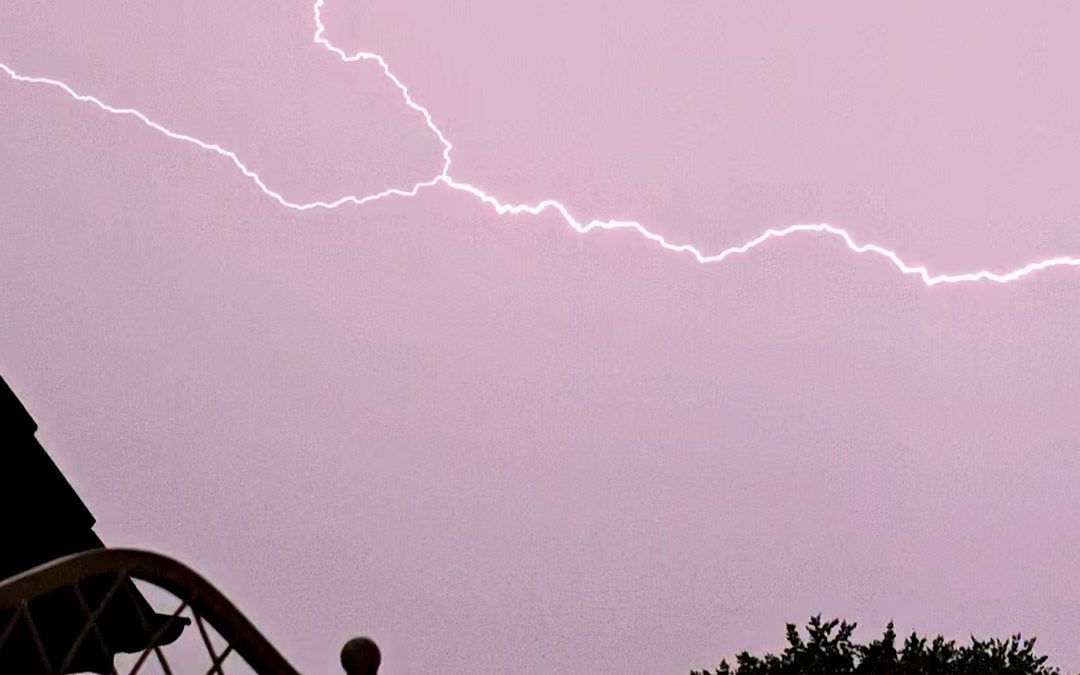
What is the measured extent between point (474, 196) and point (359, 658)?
7.70 feet

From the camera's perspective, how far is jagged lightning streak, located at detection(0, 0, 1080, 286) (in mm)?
3117

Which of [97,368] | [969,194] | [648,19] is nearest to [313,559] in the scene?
[97,368]

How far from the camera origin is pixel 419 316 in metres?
3.25

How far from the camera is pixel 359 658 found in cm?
109

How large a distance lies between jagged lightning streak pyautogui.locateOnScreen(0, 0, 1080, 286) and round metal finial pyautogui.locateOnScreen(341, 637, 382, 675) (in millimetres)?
2269

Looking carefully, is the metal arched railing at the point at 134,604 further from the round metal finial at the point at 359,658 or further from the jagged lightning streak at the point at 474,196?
the jagged lightning streak at the point at 474,196

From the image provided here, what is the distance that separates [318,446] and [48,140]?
1.23m

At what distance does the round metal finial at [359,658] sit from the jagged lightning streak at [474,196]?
2.27m

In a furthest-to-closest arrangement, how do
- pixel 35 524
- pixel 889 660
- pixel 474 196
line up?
pixel 474 196 < pixel 889 660 < pixel 35 524

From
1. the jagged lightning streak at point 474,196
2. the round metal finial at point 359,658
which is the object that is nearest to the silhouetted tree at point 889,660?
the round metal finial at point 359,658

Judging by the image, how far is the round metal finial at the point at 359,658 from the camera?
109cm

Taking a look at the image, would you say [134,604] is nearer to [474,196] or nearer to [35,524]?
[35,524]

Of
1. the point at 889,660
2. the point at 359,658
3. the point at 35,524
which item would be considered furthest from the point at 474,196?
the point at 359,658

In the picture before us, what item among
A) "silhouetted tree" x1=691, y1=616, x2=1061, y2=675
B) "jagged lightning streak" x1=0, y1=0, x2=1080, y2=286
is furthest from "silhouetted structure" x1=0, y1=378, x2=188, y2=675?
"jagged lightning streak" x1=0, y1=0, x2=1080, y2=286
